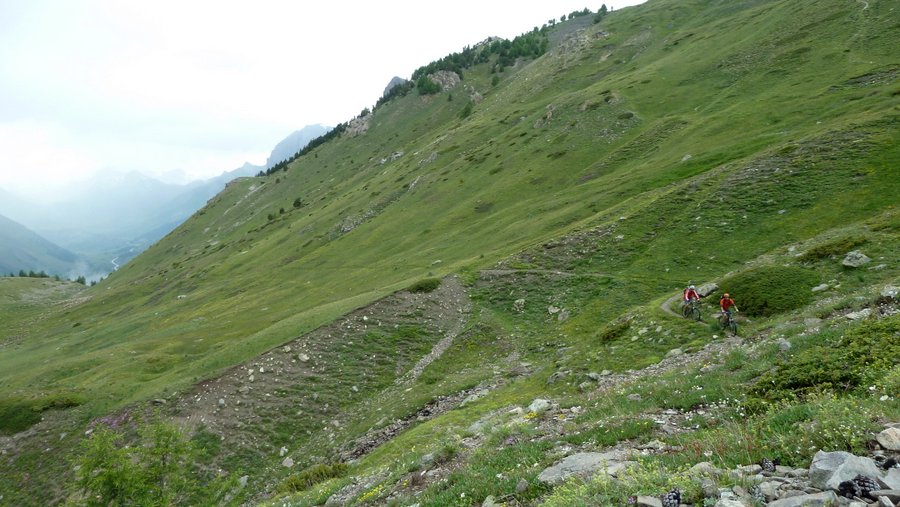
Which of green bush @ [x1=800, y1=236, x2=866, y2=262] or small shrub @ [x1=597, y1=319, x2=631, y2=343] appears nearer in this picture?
green bush @ [x1=800, y1=236, x2=866, y2=262]

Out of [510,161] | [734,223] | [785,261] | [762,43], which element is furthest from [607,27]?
[785,261]

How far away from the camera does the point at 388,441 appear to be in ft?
88.5

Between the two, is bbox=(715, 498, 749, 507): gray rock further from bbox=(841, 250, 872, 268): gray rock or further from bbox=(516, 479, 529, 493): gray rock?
bbox=(841, 250, 872, 268): gray rock

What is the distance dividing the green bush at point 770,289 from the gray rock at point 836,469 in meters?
22.0

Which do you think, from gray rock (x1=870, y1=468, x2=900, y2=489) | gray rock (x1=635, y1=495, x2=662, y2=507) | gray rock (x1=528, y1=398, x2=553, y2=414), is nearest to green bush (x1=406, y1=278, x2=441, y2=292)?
gray rock (x1=528, y1=398, x2=553, y2=414)

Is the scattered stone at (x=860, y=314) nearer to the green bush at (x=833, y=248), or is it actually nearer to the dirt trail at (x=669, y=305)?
Answer: the dirt trail at (x=669, y=305)

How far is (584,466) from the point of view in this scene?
11.0 metres

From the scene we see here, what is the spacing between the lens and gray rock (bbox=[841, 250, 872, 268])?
26.5 metres

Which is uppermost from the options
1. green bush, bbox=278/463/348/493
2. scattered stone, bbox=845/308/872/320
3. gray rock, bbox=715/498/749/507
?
gray rock, bbox=715/498/749/507

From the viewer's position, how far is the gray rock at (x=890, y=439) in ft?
22.7

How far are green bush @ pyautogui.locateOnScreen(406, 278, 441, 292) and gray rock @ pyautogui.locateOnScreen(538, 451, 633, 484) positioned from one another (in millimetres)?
37958

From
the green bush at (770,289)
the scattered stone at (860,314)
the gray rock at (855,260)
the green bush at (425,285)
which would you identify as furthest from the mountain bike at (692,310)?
the green bush at (425,285)

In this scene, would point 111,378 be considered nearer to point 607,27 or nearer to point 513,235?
point 513,235

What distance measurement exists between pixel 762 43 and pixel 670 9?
111m
